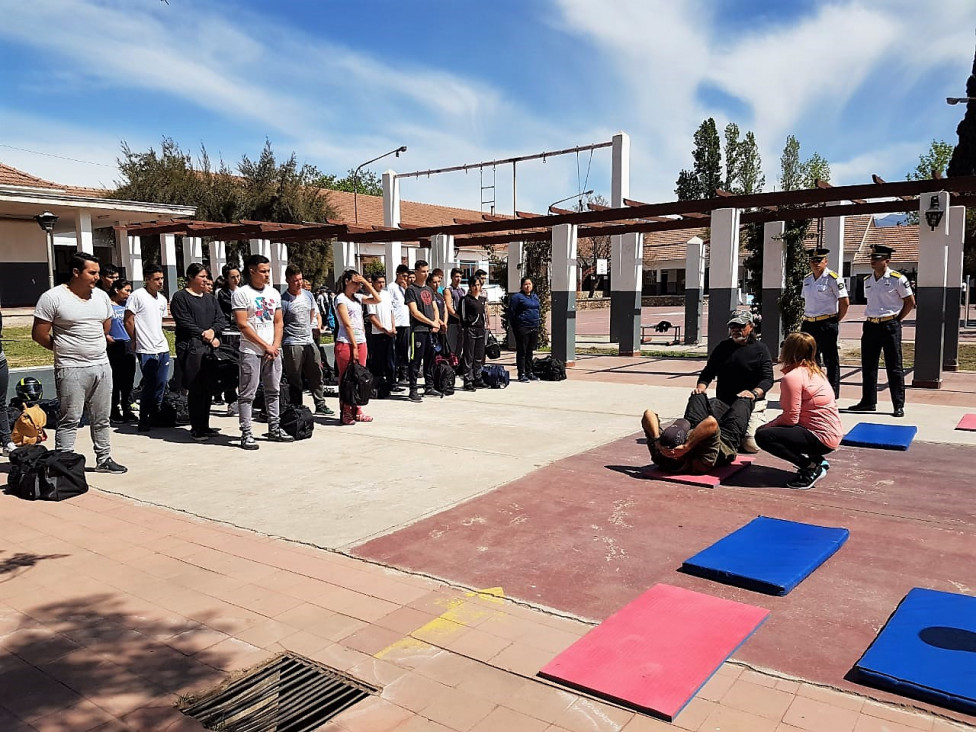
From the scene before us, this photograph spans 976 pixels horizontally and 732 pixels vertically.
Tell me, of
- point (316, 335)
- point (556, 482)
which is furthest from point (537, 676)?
point (316, 335)

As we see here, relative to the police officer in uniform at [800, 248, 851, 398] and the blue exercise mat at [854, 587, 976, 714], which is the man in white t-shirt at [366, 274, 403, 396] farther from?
the blue exercise mat at [854, 587, 976, 714]

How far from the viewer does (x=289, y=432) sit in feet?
26.1

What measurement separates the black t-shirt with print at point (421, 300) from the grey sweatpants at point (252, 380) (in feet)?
10.3

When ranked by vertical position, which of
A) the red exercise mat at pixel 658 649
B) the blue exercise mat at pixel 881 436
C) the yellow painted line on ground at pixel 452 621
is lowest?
the yellow painted line on ground at pixel 452 621

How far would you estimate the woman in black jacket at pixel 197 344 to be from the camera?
7844mm

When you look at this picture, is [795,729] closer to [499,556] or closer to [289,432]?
[499,556]

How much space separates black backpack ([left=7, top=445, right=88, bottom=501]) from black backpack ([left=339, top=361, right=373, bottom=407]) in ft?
10.5

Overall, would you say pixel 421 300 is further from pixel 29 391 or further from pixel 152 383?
pixel 29 391

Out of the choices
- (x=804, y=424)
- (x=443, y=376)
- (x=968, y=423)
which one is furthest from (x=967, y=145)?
(x=804, y=424)

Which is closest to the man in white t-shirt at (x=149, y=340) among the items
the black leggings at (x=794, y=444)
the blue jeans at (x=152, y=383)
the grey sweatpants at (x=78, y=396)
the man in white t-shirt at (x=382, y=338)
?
the blue jeans at (x=152, y=383)

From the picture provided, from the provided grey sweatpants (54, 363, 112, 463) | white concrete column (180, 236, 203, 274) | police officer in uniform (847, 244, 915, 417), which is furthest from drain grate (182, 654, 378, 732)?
white concrete column (180, 236, 203, 274)

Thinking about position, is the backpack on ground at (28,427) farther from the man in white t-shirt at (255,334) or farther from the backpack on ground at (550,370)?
the backpack on ground at (550,370)

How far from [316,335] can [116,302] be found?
2.38 meters

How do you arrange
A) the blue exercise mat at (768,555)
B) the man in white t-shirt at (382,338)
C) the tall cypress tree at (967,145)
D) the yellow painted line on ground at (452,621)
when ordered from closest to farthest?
1. the yellow painted line on ground at (452,621)
2. the blue exercise mat at (768,555)
3. the man in white t-shirt at (382,338)
4. the tall cypress tree at (967,145)
